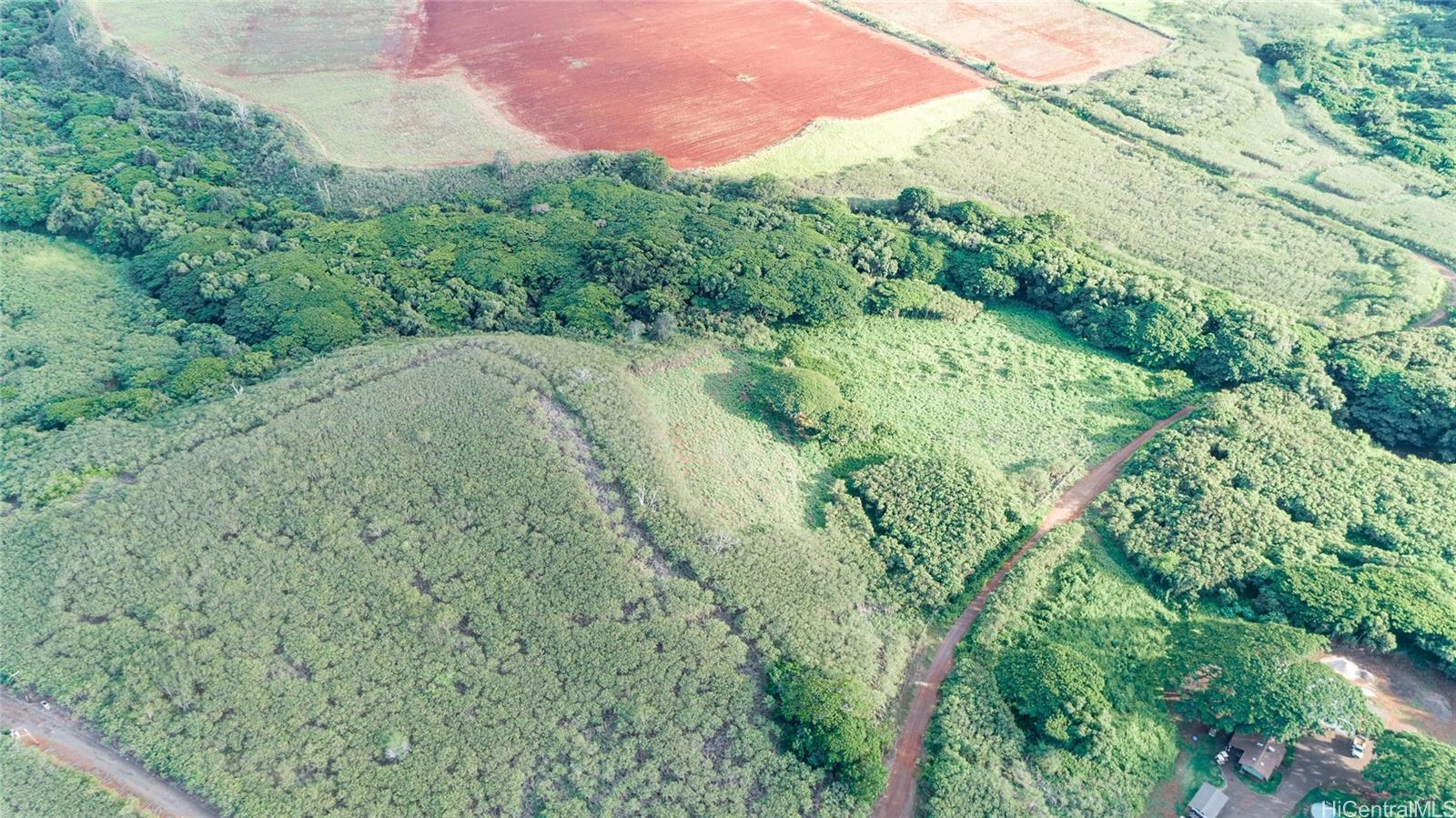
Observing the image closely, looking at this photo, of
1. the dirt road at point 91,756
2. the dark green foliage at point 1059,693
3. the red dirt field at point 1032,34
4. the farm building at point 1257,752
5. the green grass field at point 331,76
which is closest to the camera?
the dirt road at point 91,756

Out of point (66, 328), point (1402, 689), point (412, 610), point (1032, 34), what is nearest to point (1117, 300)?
point (1402, 689)

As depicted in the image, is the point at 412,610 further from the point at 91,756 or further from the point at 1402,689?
the point at 1402,689

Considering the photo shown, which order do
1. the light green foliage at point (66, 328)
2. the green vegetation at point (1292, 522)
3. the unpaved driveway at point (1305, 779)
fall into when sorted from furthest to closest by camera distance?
the light green foliage at point (66, 328) → the green vegetation at point (1292, 522) → the unpaved driveway at point (1305, 779)

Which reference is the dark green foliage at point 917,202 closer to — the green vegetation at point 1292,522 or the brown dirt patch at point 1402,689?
the green vegetation at point 1292,522

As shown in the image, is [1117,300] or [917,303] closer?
[1117,300]

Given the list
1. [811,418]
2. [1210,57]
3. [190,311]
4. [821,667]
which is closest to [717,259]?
[811,418]

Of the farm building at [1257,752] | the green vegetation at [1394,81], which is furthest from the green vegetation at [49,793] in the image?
the green vegetation at [1394,81]
